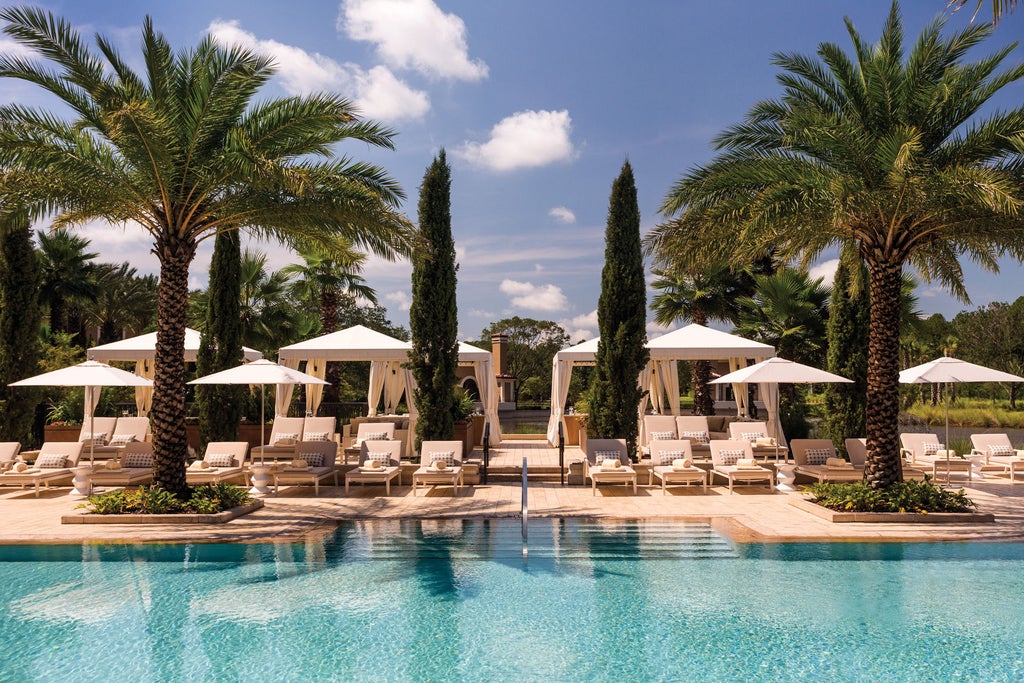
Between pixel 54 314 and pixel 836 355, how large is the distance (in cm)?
2907

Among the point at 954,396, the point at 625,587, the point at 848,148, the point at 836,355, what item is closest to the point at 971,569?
the point at 625,587

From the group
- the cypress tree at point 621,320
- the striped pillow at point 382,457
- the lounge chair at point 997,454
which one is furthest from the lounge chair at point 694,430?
the striped pillow at point 382,457

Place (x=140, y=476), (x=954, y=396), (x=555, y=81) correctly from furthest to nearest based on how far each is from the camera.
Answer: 1. (x=954, y=396)
2. (x=555, y=81)
3. (x=140, y=476)

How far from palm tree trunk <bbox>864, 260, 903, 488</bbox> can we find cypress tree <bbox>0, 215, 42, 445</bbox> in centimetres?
1797

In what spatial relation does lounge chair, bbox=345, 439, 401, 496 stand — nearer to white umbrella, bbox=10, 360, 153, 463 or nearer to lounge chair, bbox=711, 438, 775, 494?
white umbrella, bbox=10, 360, 153, 463

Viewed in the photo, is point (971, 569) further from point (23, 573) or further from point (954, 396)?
point (954, 396)

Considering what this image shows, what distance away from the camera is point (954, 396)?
4084 cm

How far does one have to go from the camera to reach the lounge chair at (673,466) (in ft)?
44.1

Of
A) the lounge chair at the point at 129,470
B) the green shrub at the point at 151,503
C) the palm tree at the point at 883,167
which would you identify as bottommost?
the green shrub at the point at 151,503

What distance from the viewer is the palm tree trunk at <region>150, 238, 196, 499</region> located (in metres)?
10.8

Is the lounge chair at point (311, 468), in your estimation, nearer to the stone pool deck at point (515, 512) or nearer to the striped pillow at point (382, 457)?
the stone pool deck at point (515, 512)

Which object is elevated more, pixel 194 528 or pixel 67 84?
pixel 67 84

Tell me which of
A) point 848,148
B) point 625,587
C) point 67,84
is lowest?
point 625,587

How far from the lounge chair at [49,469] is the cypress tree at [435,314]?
22.5 feet
